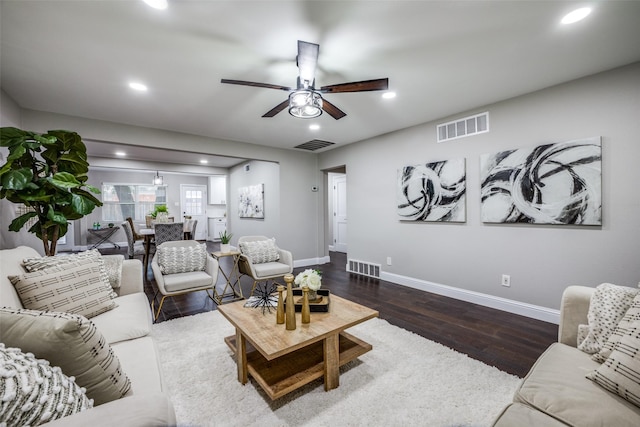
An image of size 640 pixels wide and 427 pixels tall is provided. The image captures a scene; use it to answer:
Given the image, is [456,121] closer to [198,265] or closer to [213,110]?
[213,110]

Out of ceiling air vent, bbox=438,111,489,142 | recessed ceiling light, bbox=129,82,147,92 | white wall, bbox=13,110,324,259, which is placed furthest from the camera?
white wall, bbox=13,110,324,259

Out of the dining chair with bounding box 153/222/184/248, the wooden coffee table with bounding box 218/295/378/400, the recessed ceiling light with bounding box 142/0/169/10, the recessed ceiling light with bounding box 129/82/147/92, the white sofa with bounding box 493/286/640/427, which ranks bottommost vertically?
the wooden coffee table with bounding box 218/295/378/400

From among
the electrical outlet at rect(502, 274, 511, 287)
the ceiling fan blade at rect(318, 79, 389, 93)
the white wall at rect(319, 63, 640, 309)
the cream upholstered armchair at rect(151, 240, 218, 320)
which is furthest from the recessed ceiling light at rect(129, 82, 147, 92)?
the electrical outlet at rect(502, 274, 511, 287)

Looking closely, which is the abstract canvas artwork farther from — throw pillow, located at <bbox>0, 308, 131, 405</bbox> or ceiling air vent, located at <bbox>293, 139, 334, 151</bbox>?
throw pillow, located at <bbox>0, 308, 131, 405</bbox>

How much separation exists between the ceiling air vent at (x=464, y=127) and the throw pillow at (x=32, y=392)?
4076 mm

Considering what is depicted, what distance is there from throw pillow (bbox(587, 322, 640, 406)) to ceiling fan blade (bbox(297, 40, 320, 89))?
2.34 m

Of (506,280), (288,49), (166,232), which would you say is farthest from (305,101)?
(166,232)

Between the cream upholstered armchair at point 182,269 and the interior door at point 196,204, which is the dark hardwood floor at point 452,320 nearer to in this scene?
the cream upholstered armchair at point 182,269

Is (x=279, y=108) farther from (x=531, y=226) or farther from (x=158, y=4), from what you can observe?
(x=531, y=226)

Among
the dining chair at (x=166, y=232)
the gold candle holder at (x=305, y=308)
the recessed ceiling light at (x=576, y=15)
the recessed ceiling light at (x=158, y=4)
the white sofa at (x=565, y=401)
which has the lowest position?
the white sofa at (x=565, y=401)

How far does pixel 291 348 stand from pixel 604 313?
162cm

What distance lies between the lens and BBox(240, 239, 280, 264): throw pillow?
3.72 meters

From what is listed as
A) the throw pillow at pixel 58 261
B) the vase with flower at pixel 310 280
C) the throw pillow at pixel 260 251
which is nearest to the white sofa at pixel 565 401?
the vase with flower at pixel 310 280

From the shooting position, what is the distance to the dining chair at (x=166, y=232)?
15.7 feet
